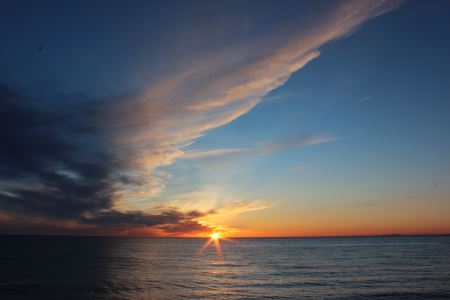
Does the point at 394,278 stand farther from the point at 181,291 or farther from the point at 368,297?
the point at 181,291

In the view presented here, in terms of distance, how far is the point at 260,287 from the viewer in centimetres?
4819

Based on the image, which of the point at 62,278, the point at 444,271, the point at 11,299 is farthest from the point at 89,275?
the point at 444,271

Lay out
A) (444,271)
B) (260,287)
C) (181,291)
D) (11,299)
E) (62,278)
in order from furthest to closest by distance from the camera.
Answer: (444,271), (62,278), (260,287), (181,291), (11,299)

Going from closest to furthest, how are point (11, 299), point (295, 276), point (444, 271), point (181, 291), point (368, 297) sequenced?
1. point (11, 299)
2. point (368, 297)
3. point (181, 291)
4. point (295, 276)
5. point (444, 271)

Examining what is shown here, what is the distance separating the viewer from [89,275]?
59.7 meters

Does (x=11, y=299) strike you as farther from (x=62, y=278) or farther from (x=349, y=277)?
(x=349, y=277)

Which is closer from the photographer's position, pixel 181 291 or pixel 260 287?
pixel 181 291

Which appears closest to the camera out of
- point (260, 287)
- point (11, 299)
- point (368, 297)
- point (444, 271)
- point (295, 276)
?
point (11, 299)

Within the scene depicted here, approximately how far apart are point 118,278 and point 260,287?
25004 mm

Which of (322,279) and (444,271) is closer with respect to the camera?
(322,279)

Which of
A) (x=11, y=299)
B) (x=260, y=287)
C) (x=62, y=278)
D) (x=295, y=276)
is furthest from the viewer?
(x=295, y=276)

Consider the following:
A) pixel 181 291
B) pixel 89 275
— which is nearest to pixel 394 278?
pixel 181 291

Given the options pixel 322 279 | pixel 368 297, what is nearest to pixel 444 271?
pixel 322 279

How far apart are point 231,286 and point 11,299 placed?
2758 cm
